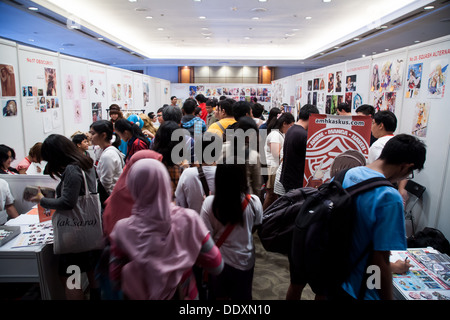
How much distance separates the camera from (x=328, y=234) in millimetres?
1561

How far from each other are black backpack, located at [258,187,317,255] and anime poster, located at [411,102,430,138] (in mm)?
2557

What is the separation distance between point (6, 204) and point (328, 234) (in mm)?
3039

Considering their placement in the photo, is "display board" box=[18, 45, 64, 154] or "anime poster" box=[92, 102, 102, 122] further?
"anime poster" box=[92, 102, 102, 122]

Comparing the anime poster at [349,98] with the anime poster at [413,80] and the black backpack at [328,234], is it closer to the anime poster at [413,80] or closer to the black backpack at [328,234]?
the anime poster at [413,80]

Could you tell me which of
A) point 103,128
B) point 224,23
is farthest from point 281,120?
point 224,23

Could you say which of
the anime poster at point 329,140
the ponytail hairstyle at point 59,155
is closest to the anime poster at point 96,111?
the ponytail hairstyle at point 59,155

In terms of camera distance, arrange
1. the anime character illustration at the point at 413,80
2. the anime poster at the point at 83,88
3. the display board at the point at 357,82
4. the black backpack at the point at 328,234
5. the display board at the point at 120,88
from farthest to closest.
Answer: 1. the display board at the point at 120,88
2. the anime poster at the point at 83,88
3. the display board at the point at 357,82
4. the anime character illustration at the point at 413,80
5. the black backpack at the point at 328,234

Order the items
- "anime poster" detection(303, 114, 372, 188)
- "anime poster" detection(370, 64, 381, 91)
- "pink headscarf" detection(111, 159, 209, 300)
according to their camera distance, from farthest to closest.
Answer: "anime poster" detection(370, 64, 381, 91) → "anime poster" detection(303, 114, 372, 188) → "pink headscarf" detection(111, 159, 209, 300)

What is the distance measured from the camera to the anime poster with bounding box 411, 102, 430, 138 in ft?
11.4

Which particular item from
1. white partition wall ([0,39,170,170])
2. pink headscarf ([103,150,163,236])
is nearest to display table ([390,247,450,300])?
pink headscarf ([103,150,163,236])

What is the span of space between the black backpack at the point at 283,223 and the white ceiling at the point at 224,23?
6194mm

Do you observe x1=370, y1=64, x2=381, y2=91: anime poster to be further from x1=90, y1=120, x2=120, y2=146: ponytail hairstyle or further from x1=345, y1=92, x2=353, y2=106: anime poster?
x1=90, y1=120, x2=120, y2=146: ponytail hairstyle

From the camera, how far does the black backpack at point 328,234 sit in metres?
1.53
